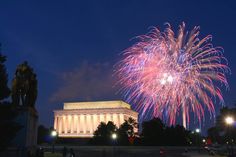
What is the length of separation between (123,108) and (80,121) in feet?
77.7

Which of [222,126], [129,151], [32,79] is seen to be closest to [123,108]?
[222,126]

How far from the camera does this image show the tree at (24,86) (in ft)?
103

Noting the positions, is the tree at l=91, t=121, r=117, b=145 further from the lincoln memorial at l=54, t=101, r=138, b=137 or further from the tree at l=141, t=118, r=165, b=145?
the lincoln memorial at l=54, t=101, r=138, b=137

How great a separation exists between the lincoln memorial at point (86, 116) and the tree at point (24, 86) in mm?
110647

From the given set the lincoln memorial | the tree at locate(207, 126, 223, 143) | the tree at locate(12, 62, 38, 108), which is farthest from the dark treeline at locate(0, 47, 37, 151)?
the lincoln memorial

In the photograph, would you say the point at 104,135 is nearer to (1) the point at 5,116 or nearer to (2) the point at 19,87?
(2) the point at 19,87

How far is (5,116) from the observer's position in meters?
25.2

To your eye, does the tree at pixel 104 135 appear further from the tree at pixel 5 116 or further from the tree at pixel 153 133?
the tree at pixel 5 116

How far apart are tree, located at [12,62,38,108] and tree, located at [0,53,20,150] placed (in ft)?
14.4

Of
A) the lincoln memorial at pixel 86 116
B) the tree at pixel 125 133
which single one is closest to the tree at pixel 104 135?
the tree at pixel 125 133

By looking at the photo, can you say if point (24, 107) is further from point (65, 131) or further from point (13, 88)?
point (65, 131)

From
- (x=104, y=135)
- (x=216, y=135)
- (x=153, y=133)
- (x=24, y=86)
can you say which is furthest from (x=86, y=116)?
(x=24, y=86)

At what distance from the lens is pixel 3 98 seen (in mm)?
26344

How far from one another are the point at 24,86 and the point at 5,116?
696 cm
